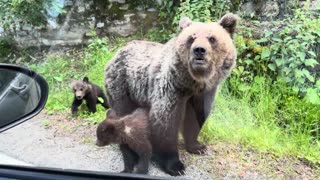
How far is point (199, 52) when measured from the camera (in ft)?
6.72

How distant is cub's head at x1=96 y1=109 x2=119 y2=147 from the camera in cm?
218

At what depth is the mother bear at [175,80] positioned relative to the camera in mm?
2090

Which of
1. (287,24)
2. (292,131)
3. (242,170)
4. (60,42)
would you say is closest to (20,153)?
(60,42)

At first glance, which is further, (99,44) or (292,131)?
(99,44)

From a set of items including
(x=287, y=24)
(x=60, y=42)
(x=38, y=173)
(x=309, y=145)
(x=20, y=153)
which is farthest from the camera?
(x=60, y=42)

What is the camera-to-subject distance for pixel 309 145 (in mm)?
2031

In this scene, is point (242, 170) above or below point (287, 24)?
below

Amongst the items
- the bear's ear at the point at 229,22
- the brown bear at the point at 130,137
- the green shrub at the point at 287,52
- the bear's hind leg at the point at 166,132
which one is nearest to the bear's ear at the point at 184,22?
the bear's ear at the point at 229,22

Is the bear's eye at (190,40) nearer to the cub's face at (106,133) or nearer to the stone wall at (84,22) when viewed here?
the stone wall at (84,22)

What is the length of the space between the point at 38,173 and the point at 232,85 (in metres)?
1.16

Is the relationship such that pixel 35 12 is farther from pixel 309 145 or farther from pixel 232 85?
pixel 309 145

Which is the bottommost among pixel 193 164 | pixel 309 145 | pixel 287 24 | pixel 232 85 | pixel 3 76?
pixel 193 164

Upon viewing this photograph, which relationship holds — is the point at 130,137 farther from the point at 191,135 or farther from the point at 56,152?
the point at 56,152

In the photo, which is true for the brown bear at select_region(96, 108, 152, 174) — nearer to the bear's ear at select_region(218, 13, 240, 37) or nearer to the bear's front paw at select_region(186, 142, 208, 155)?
the bear's front paw at select_region(186, 142, 208, 155)
